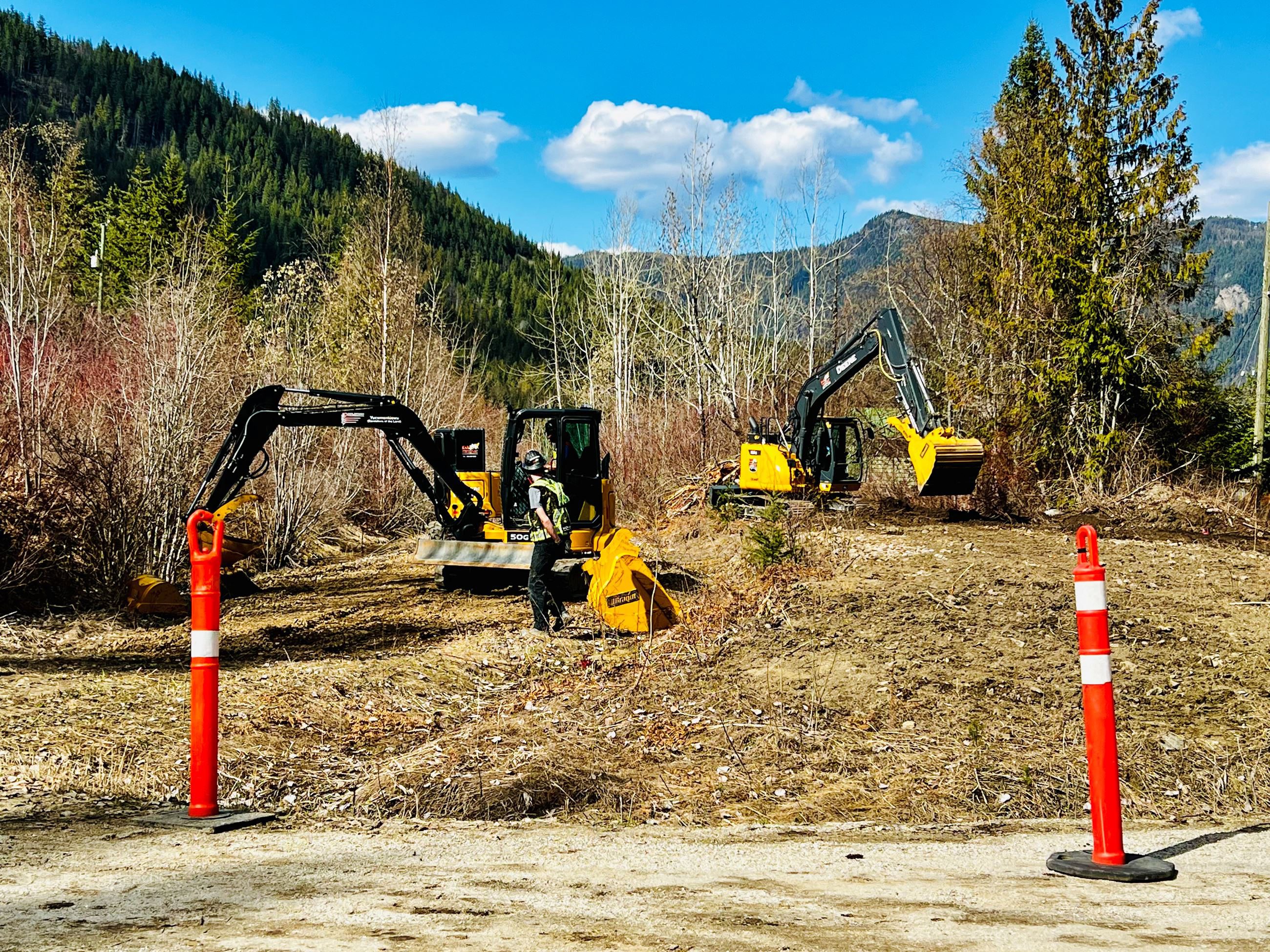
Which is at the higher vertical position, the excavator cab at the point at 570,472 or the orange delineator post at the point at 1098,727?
the excavator cab at the point at 570,472

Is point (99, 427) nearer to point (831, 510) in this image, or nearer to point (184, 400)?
point (184, 400)

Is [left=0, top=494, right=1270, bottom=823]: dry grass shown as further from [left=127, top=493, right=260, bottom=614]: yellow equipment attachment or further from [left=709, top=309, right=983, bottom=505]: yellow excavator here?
[left=709, top=309, right=983, bottom=505]: yellow excavator

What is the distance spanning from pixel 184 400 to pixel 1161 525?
17.3 metres

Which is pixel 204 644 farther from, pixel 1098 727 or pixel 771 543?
pixel 771 543

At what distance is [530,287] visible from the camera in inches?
4820

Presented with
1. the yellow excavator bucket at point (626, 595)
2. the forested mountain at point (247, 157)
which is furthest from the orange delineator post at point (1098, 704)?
the forested mountain at point (247, 157)

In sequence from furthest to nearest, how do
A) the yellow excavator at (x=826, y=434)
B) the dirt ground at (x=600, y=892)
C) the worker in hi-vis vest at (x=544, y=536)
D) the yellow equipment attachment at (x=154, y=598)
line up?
the yellow excavator at (x=826, y=434), the yellow equipment attachment at (x=154, y=598), the worker in hi-vis vest at (x=544, y=536), the dirt ground at (x=600, y=892)

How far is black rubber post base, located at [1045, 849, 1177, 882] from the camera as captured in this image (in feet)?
16.0

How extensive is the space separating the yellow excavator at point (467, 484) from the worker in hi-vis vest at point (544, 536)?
549 millimetres

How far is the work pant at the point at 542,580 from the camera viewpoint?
43.0 ft

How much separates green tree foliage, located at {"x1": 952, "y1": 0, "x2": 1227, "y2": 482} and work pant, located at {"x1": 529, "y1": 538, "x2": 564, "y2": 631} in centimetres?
1627

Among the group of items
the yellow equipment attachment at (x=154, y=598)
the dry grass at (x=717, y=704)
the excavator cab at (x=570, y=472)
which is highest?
the excavator cab at (x=570, y=472)

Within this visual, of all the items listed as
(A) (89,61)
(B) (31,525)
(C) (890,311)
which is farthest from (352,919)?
(A) (89,61)

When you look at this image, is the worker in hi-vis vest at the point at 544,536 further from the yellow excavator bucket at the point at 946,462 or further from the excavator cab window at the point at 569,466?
the yellow excavator bucket at the point at 946,462
